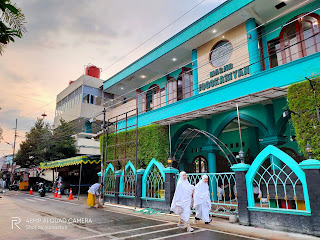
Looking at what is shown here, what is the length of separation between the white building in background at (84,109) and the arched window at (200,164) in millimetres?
13118

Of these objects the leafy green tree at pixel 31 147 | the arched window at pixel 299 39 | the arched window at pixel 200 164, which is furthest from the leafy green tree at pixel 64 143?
the arched window at pixel 299 39

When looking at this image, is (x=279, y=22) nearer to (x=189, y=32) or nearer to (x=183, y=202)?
(x=189, y=32)

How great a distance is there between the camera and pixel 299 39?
1147cm

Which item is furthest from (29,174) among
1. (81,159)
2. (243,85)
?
(243,85)

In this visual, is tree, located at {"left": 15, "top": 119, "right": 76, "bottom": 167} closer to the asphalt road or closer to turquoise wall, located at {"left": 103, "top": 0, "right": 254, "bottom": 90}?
turquoise wall, located at {"left": 103, "top": 0, "right": 254, "bottom": 90}

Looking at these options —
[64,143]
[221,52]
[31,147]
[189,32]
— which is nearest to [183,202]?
[221,52]

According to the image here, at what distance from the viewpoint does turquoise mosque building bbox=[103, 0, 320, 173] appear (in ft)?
33.3

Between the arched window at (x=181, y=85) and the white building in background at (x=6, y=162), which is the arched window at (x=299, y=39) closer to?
the arched window at (x=181, y=85)

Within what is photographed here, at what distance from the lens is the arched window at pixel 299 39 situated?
→ 36.2 ft

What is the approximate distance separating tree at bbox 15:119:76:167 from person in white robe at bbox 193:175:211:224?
20.8 meters

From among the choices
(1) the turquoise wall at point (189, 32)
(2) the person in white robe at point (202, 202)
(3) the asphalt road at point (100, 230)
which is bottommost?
(3) the asphalt road at point (100, 230)

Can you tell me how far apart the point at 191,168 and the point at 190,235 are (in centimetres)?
1255

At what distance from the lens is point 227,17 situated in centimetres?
1239

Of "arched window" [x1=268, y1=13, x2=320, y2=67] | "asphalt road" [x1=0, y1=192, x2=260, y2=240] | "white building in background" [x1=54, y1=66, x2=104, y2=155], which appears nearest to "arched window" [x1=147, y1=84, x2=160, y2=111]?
"white building in background" [x1=54, y1=66, x2=104, y2=155]
